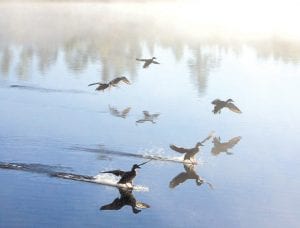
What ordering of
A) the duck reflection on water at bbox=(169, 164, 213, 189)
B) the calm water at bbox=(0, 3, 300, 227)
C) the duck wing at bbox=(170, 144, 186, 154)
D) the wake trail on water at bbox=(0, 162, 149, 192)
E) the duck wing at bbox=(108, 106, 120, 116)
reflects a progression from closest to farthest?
the calm water at bbox=(0, 3, 300, 227)
the wake trail on water at bbox=(0, 162, 149, 192)
the duck reflection on water at bbox=(169, 164, 213, 189)
the duck wing at bbox=(170, 144, 186, 154)
the duck wing at bbox=(108, 106, 120, 116)

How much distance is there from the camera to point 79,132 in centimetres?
4678

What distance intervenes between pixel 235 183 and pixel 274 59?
6741cm

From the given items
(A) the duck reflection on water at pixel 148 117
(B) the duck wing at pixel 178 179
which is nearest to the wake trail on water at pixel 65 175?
(B) the duck wing at pixel 178 179

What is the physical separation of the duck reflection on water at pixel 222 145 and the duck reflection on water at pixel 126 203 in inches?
442

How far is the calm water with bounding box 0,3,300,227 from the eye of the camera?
3134cm

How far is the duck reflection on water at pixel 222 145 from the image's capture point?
43.2 meters

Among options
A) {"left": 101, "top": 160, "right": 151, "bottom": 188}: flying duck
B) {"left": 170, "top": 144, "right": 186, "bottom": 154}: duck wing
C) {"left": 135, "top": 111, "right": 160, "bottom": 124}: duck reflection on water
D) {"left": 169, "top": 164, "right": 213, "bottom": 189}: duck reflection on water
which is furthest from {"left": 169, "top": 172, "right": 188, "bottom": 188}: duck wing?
{"left": 135, "top": 111, "right": 160, "bottom": 124}: duck reflection on water

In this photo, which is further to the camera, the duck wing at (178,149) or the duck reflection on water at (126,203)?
the duck wing at (178,149)

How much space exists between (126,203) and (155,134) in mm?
16003

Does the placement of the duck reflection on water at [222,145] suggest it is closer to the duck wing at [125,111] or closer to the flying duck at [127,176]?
the flying duck at [127,176]

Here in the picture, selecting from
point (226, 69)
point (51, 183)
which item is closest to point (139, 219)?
point (51, 183)

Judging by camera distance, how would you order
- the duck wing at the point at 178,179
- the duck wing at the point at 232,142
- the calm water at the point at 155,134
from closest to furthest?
1. the calm water at the point at 155,134
2. the duck wing at the point at 178,179
3. the duck wing at the point at 232,142

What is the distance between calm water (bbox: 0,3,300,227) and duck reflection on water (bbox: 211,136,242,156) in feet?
0.66

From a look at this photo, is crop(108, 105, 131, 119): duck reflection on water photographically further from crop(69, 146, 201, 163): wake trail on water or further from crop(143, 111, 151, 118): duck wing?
crop(69, 146, 201, 163): wake trail on water
